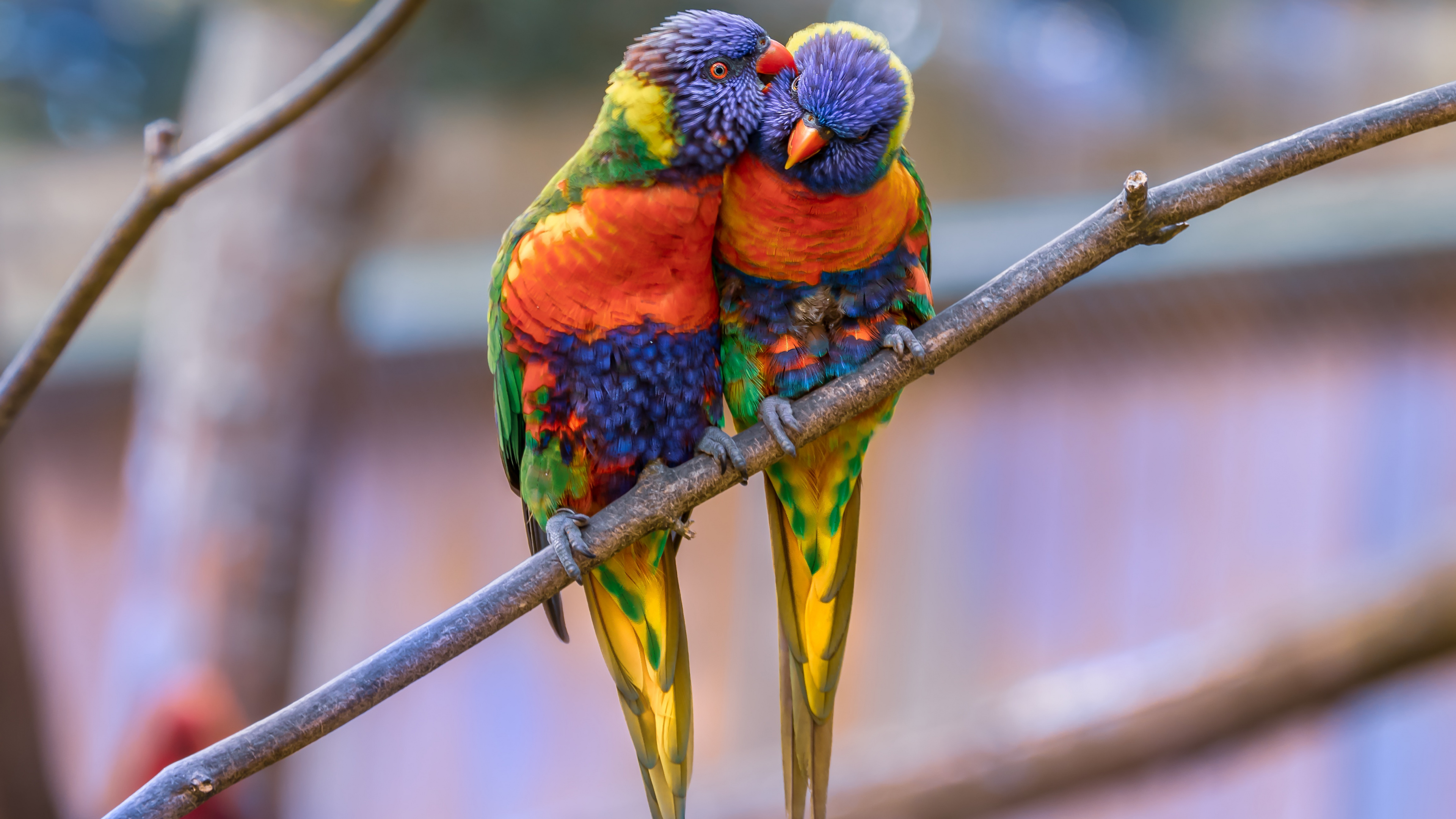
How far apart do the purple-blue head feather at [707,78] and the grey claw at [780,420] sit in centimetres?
18

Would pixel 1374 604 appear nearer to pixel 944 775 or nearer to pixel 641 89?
pixel 944 775

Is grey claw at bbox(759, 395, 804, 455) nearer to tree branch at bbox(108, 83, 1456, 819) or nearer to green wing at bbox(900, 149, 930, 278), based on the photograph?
tree branch at bbox(108, 83, 1456, 819)

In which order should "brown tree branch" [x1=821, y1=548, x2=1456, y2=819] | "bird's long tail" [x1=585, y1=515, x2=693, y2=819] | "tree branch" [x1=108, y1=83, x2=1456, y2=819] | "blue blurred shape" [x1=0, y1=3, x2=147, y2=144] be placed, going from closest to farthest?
"tree branch" [x1=108, y1=83, x2=1456, y2=819] → "bird's long tail" [x1=585, y1=515, x2=693, y2=819] → "brown tree branch" [x1=821, y1=548, x2=1456, y2=819] → "blue blurred shape" [x1=0, y1=3, x2=147, y2=144]

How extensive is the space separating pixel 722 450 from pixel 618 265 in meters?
0.17

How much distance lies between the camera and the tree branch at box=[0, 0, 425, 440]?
772mm

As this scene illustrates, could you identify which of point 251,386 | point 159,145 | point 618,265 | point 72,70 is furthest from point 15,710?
point 72,70

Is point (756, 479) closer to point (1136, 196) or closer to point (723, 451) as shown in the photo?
point (723, 451)

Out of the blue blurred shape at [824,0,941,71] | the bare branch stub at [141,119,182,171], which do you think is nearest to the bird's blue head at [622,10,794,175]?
the bare branch stub at [141,119,182,171]

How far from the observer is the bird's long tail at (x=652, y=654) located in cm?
86

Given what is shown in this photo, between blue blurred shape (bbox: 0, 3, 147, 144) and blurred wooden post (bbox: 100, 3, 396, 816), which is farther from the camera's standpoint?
blue blurred shape (bbox: 0, 3, 147, 144)

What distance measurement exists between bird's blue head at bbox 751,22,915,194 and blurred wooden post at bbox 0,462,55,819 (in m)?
1.45

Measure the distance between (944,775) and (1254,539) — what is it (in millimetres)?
944

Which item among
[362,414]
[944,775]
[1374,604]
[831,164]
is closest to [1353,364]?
[1374,604]

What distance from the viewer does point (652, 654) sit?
36.0 inches
